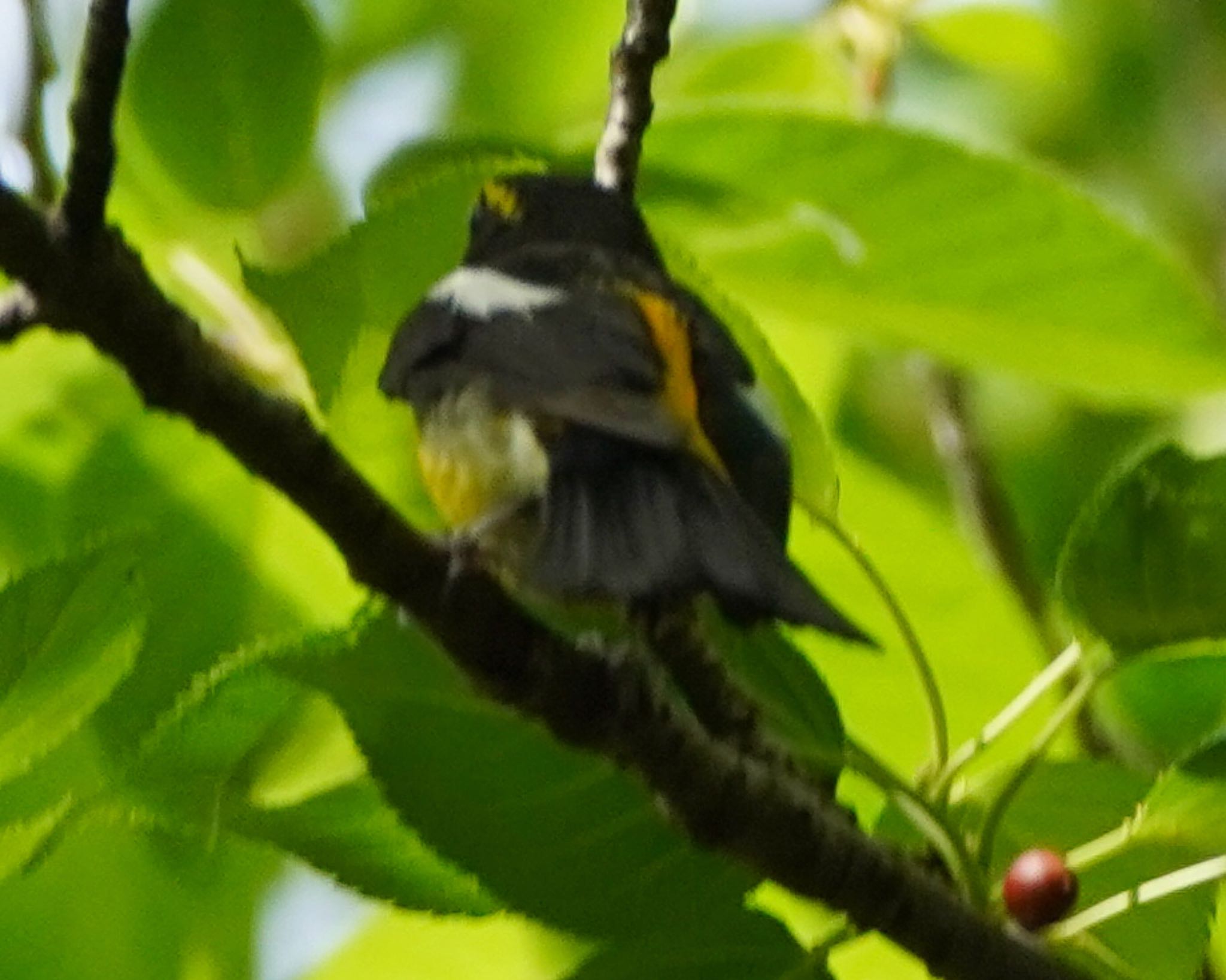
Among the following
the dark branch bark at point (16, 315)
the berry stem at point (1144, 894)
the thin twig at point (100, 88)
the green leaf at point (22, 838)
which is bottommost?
the berry stem at point (1144, 894)

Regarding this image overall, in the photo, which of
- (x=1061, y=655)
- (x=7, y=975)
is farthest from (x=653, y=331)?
(x=7, y=975)

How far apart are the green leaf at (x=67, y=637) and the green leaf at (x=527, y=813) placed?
0.37 feet

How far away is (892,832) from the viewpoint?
977 mm

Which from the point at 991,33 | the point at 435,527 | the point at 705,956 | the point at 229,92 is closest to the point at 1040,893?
the point at 705,956

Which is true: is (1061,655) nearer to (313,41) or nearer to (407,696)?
(407,696)

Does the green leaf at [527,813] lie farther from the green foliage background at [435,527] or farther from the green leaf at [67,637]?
the green leaf at [67,637]

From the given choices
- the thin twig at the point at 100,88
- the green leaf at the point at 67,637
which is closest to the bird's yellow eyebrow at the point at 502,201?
the green leaf at the point at 67,637

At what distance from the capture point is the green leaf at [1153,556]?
0.81 m

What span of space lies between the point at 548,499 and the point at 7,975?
0.42 metres

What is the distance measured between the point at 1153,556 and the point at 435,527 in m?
0.44

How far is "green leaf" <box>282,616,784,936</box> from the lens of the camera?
78 cm

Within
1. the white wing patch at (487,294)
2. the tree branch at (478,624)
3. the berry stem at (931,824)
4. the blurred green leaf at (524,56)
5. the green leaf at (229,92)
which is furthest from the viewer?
the blurred green leaf at (524,56)

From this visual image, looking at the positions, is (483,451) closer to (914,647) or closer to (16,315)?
(914,647)

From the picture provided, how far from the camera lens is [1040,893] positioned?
859mm
